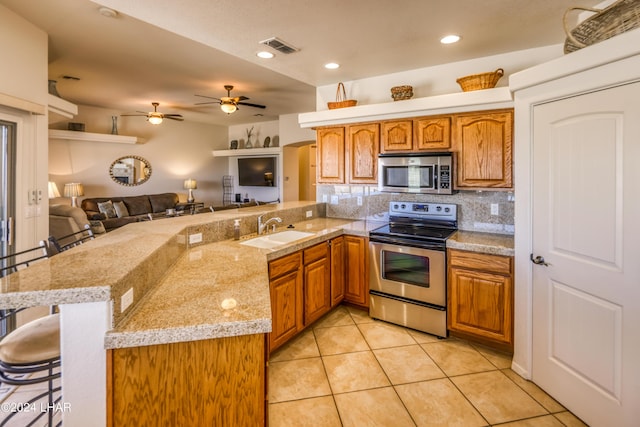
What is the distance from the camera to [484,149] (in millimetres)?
2979

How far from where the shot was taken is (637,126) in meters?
1.66

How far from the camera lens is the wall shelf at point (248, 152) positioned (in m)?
8.62

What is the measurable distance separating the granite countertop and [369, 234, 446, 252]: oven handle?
90 millimetres

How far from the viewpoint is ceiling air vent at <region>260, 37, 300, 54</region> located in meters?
2.77

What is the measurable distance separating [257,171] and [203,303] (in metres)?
7.93

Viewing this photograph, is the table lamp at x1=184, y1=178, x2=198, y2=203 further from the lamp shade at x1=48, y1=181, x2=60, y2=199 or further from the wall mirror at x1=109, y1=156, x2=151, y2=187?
the lamp shade at x1=48, y1=181, x2=60, y2=199

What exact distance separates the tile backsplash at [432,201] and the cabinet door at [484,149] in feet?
0.96

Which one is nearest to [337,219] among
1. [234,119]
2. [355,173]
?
[355,173]

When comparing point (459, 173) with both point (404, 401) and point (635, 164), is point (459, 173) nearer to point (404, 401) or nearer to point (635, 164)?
point (635, 164)

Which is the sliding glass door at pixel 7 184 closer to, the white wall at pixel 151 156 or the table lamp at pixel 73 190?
the table lamp at pixel 73 190

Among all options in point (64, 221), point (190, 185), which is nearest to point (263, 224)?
point (64, 221)

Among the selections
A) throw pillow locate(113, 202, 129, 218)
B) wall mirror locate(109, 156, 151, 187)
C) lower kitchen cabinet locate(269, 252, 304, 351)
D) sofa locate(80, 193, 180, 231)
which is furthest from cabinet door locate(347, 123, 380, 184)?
wall mirror locate(109, 156, 151, 187)

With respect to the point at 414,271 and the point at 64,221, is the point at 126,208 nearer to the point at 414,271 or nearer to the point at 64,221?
the point at 64,221

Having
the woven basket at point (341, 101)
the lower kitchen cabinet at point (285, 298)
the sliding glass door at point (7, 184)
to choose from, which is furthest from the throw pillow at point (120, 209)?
the lower kitchen cabinet at point (285, 298)
